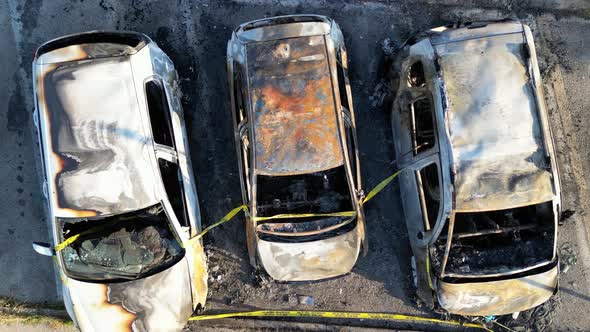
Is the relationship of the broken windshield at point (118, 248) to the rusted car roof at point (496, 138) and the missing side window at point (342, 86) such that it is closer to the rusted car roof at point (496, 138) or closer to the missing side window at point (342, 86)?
the missing side window at point (342, 86)

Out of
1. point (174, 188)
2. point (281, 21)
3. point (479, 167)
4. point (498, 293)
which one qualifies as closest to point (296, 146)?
point (281, 21)

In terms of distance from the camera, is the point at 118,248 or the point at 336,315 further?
the point at 336,315

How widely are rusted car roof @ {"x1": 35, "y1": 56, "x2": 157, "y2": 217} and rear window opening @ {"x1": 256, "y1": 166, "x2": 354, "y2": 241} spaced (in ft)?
4.50

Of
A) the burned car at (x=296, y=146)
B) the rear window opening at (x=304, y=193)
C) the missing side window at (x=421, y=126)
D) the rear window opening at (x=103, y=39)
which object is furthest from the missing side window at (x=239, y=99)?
the missing side window at (x=421, y=126)

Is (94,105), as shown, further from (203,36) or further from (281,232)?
(281,232)

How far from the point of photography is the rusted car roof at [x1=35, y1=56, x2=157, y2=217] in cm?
471

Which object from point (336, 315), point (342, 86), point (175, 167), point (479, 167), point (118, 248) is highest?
point (342, 86)

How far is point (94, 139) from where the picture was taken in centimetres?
471

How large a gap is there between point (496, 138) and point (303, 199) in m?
2.24

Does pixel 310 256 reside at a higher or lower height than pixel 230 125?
lower

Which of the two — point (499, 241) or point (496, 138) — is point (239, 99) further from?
point (499, 241)

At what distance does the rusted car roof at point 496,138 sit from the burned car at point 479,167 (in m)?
0.01

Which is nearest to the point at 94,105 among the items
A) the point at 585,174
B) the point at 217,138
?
the point at 217,138

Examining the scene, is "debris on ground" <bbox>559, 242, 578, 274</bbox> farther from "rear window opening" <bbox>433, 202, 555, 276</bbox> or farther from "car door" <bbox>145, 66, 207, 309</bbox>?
"car door" <bbox>145, 66, 207, 309</bbox>
